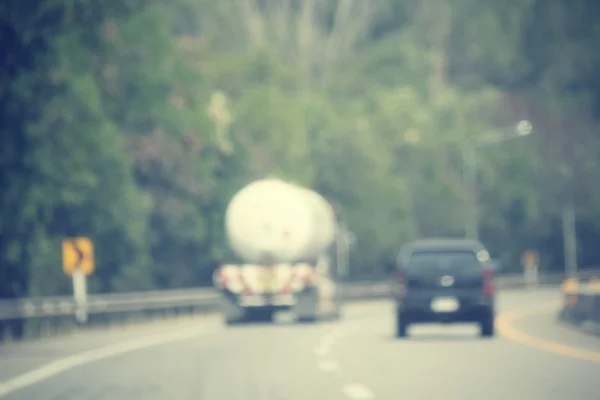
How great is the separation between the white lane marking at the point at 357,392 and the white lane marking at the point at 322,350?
7237 millimetres

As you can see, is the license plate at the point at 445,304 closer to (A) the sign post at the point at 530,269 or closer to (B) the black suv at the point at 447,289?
(B) the black suv at the point at 447,289

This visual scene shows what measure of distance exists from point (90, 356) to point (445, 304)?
6536 millimetres

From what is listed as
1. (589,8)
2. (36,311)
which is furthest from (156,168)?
(589,8)

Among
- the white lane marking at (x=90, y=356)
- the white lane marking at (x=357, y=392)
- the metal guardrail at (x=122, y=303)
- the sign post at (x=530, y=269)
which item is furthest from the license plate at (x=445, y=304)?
the sign post at (x=530, y=269)

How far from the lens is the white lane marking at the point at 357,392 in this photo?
1787cm

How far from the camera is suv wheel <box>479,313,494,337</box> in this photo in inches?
1223

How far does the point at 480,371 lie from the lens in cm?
2169

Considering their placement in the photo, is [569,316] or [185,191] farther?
[185,191]

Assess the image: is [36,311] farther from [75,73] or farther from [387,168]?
[387,168]

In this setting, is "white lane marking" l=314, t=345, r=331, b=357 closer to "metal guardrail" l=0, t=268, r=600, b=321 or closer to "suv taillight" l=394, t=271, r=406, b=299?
"suv taillight" l=394, t=271, r=406, b=299

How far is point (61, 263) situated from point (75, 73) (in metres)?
6.36

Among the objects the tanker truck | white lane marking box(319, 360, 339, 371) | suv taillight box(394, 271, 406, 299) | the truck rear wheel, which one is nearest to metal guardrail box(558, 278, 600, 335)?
suv taillight box(394, 271, 406, 299)

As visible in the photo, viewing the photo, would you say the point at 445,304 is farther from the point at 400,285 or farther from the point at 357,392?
the point at 357,392

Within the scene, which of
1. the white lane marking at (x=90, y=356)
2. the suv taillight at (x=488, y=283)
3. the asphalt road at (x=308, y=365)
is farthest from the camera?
the suv taillight at (x=488, y=283)
